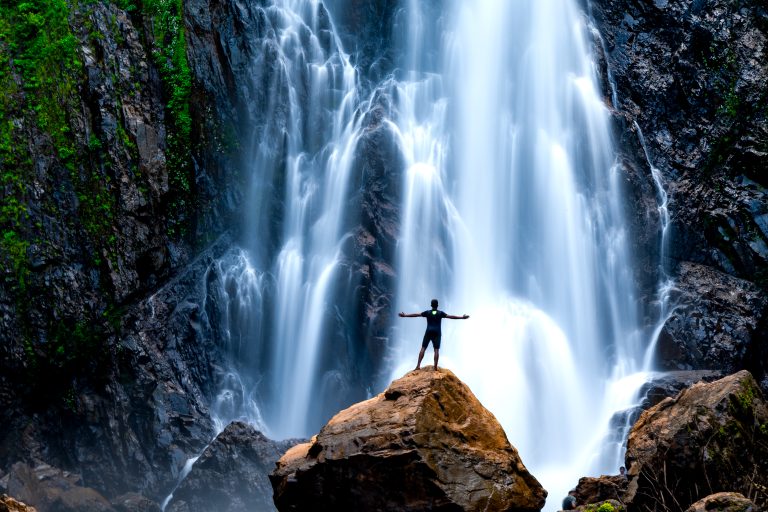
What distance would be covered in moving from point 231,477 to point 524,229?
44.4 ft

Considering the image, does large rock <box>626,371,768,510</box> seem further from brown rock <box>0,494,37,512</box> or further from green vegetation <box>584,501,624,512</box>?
brown rock <box>0,494,37,512</box>

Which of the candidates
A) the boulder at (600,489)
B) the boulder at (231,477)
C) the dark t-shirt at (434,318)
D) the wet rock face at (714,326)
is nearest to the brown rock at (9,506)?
the dark t-shirt at (434,318)

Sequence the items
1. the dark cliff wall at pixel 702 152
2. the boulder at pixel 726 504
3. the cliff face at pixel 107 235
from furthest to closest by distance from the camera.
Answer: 1. the dark cliff wall at pixel 702 152
2. the cliff face at pixel 107 235
3. the boulder at pixel 726 504

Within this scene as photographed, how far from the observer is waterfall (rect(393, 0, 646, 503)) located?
71.6 feet

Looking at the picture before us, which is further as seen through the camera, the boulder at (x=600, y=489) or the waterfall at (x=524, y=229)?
the waterfall at (x=524, y=229)

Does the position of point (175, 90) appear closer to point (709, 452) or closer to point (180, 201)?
point (180, 201)

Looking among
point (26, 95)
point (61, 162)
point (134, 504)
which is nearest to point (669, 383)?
point (134, 504)

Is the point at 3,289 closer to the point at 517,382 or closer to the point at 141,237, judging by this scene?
the point at 141,237

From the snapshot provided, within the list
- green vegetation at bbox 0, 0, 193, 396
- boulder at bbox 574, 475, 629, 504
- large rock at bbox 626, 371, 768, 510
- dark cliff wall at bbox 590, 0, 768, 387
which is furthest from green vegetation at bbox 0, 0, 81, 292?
dark cliff wall at bbox 590, 0, 768, 387

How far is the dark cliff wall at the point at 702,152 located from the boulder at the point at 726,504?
1472cm

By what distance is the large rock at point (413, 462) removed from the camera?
9.84m

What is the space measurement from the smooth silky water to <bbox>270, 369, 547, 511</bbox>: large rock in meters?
9.97

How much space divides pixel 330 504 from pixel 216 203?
59.7 feet

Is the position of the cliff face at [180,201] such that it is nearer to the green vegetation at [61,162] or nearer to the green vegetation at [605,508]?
the green vegetation at [61,162]
